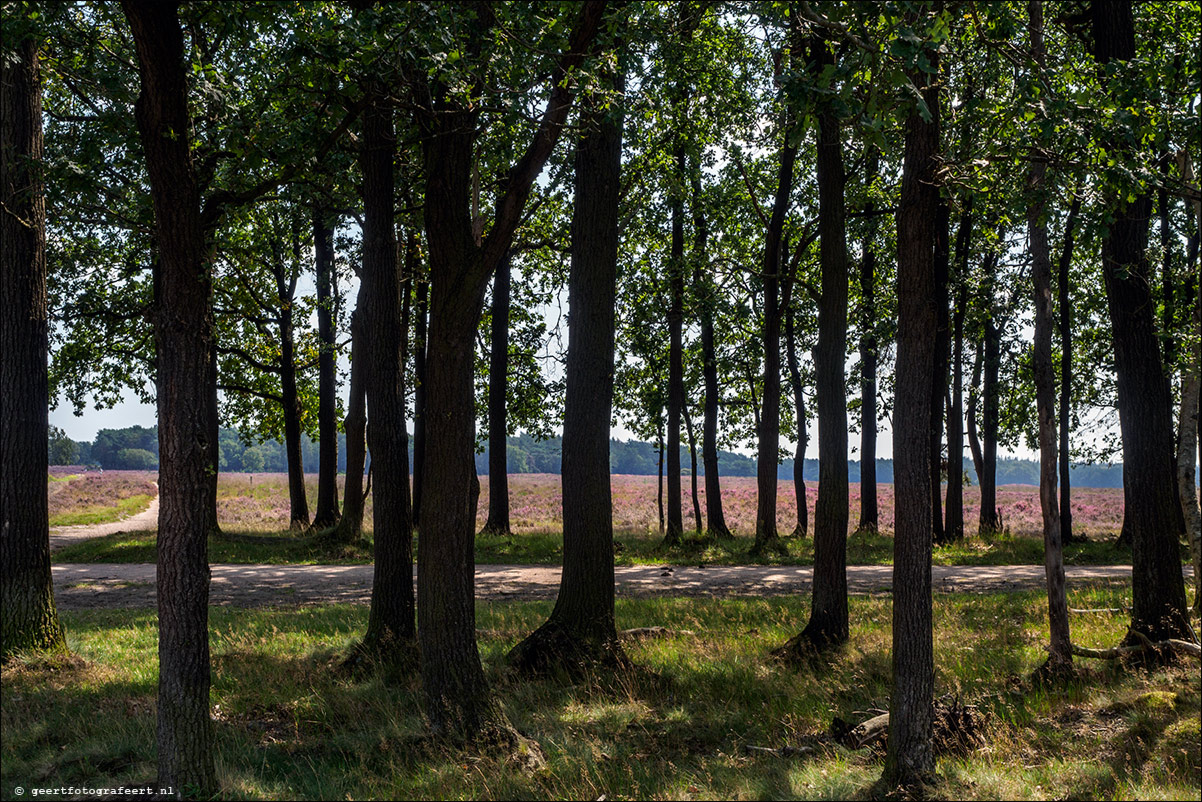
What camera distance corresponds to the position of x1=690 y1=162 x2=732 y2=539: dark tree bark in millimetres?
20047

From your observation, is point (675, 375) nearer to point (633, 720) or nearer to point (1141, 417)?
point (1141, 417)

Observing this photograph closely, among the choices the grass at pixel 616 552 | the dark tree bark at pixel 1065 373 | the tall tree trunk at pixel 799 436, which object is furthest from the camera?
the tall tree trunk at pixel 799 436

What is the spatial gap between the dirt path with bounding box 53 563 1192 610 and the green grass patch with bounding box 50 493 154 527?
1516 centimetres

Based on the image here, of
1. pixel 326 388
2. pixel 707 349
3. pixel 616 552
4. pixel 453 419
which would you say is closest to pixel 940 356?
pixel 707 349

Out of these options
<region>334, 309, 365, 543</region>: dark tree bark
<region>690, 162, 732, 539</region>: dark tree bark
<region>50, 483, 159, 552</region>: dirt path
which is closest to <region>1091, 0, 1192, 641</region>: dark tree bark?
<region>690, 162, 732, 539</region>: dark tree bark

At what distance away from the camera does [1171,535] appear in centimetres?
888

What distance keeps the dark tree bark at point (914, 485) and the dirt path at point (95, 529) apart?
73.8 ft

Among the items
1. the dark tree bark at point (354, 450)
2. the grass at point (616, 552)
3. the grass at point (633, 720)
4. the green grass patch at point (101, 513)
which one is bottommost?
the green grass patch at point (101, 513)

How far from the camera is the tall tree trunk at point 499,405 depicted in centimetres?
2472

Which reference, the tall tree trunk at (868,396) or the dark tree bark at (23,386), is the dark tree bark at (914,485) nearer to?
the dark tree bark at (23,386)

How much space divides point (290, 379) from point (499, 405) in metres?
6.97

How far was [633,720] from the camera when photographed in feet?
25.8

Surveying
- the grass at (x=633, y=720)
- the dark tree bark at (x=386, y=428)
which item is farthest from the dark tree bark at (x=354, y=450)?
the dark tree bark at (x=386, y=428)

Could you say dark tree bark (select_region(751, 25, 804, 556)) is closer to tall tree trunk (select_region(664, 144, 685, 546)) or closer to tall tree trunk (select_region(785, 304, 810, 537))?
tall tree trunk (select_region(664, 144, 685, 546))
